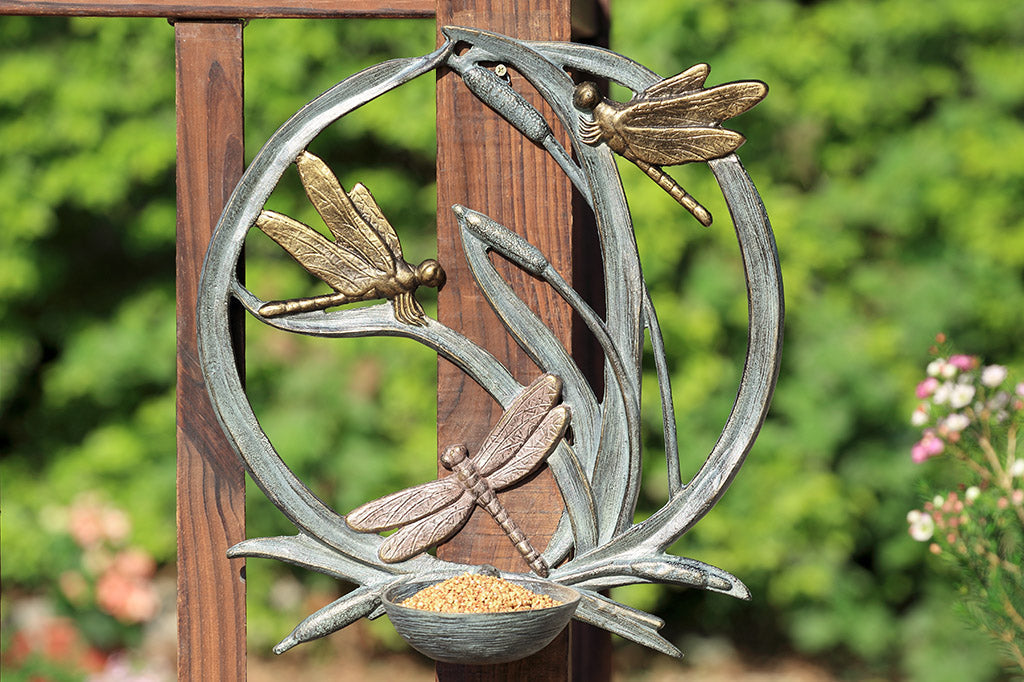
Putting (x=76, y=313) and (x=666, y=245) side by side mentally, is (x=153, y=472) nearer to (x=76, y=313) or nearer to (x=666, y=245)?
(x=76, y=313)

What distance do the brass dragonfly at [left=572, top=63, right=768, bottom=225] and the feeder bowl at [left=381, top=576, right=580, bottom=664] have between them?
42 centimetres

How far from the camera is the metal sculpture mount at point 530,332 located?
99 cm

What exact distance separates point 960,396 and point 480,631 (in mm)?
894

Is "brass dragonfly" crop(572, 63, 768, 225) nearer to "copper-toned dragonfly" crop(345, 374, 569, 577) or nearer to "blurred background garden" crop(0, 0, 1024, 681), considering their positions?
"copper-toned dragonfly" crop(345, 374, 569, 577)

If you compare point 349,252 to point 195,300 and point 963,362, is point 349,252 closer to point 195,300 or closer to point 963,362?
point 195,300

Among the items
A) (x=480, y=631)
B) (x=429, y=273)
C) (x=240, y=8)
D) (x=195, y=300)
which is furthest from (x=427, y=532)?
(x=240, y=8)

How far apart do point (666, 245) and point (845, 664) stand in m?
1.19

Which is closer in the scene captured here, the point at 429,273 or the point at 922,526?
the point at 429,273

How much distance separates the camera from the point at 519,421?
101cm

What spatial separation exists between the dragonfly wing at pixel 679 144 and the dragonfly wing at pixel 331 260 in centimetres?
30

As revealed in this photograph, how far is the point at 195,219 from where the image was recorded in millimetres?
1113

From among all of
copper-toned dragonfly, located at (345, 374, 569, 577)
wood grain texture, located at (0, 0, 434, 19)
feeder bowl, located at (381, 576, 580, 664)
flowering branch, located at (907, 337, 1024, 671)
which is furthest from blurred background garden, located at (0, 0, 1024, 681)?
feeder bowl, located at (381, 576, 580, 664)

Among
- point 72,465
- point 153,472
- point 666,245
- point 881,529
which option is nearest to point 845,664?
point 881,529

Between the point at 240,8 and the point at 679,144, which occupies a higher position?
the point at 240,8
